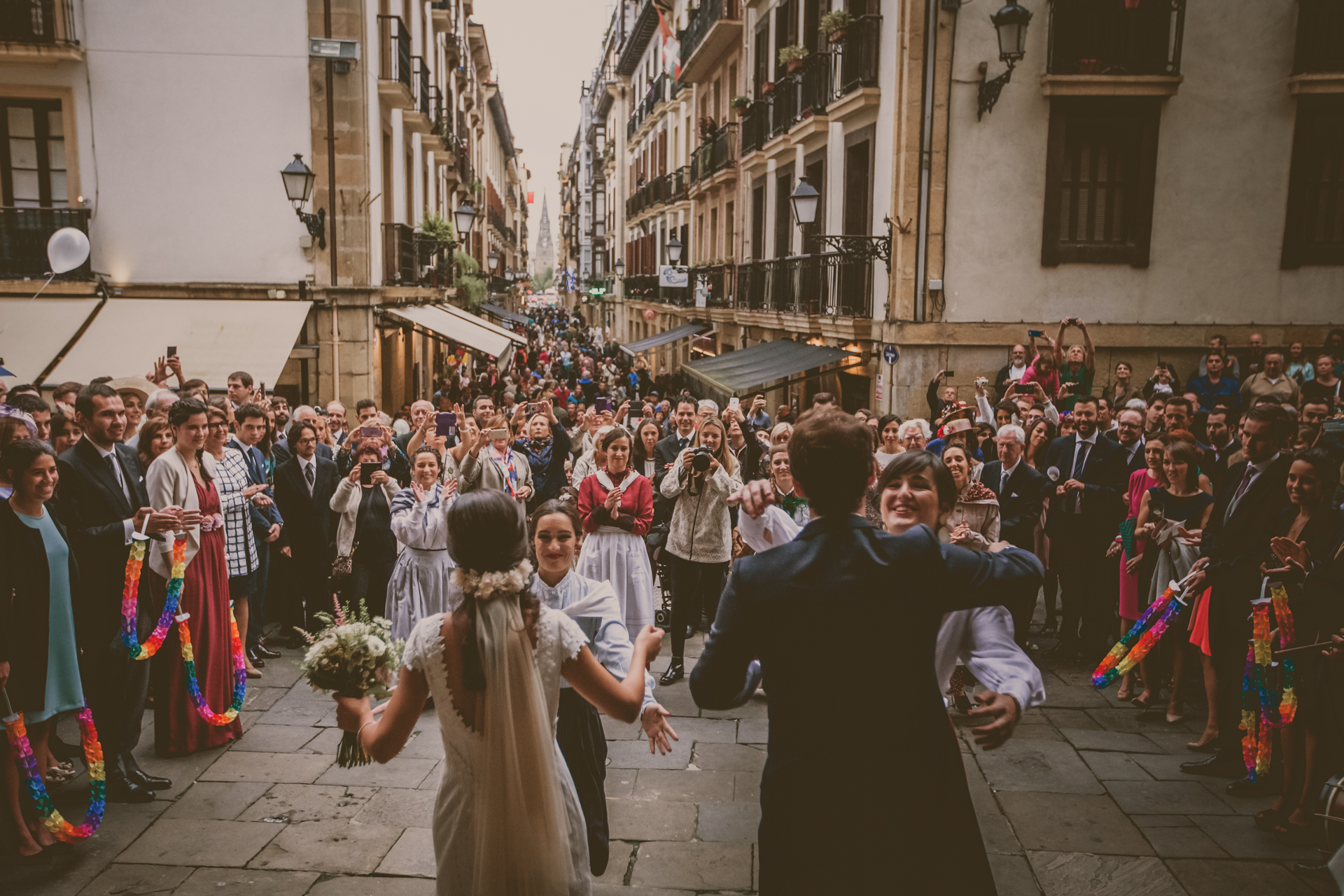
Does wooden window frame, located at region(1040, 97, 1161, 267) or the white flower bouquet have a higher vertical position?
wooden window frame, located at region(1040, 97, 1161, 267)

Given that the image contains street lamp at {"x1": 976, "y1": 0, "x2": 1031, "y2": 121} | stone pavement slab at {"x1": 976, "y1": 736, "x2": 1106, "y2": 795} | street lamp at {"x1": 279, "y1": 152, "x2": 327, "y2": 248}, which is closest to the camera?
stone pavement slab at {"x1": 976, "y1": 736, "x2": 1106, "y2": 795}

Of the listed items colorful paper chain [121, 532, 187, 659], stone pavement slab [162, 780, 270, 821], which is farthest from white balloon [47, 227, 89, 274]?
stone pavement slab [162, 780, 270, 821]

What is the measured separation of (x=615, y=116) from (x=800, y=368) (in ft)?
127

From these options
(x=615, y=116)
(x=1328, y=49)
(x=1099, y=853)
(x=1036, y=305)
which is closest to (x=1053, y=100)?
(x=1036, y=305)

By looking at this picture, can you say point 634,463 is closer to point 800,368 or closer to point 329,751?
point 329,751

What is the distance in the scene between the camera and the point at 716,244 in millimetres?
24766

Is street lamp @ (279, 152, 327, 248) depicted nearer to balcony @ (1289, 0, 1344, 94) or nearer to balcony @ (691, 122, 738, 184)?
balcony @ (691, 122, 738, 184)

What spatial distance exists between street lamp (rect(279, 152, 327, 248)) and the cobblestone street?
949 centimetres

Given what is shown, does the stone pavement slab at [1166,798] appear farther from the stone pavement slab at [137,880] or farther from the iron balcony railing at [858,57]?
the iron balcony railing at [858,57]

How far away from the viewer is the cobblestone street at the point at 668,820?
4.18 m

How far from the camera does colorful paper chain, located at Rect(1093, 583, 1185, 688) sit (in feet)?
17.8

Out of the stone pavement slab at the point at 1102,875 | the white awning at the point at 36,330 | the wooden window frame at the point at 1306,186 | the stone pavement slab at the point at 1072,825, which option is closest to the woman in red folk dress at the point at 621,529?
the stone pavement slab at the point at 1072,825

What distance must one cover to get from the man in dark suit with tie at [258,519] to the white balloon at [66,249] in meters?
8.28

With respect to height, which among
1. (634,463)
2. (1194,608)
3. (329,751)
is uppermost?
(634,463)
